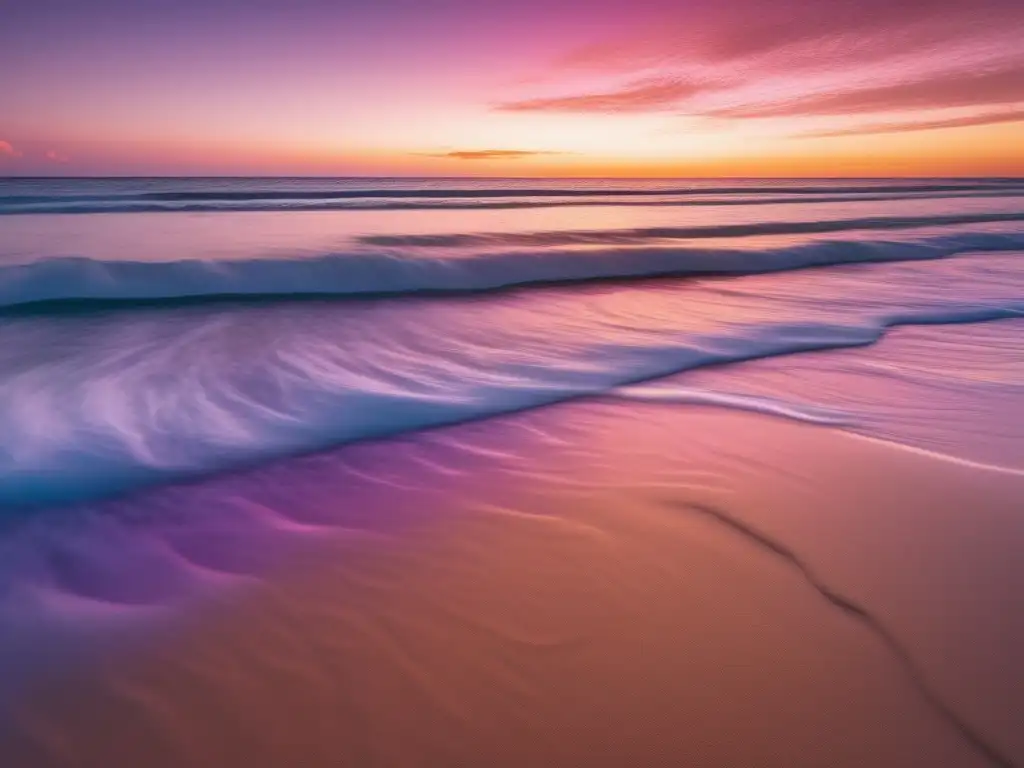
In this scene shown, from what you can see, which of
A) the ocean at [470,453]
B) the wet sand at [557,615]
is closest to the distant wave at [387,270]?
the ocean at [470,453]

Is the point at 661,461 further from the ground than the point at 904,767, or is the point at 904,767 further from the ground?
the point at 661,461

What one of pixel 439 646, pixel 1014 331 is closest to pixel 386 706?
pixel 439 646

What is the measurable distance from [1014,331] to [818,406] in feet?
9.56

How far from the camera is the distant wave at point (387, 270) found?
6.49 metres

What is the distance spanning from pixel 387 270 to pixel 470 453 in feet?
17.2

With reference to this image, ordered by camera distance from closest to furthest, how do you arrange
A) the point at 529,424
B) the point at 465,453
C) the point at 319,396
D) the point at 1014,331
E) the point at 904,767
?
the point at 904,767, the point at 465,453, the point at 529,424, the point at 319,396, the point at 1014,331

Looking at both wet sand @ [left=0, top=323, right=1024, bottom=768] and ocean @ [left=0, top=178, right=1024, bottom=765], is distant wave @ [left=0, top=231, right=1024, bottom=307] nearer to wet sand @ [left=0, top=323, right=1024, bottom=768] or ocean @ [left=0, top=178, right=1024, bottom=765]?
ocean @ [left=0, top=178, right=1024, bottom=765]

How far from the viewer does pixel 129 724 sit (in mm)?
1482

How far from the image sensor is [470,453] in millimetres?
2959

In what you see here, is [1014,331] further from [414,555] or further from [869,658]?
[414,555]

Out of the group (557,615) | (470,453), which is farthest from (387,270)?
(557,615)

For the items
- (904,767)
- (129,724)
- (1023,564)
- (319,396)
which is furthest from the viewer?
(319,396)

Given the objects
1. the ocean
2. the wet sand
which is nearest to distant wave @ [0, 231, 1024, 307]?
the ocean

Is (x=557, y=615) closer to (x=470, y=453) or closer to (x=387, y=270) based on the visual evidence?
(x=470, y=453)
